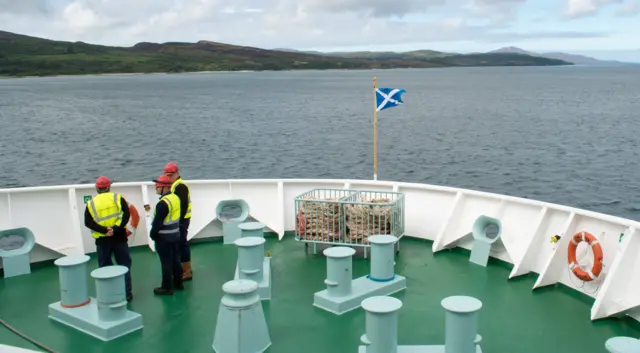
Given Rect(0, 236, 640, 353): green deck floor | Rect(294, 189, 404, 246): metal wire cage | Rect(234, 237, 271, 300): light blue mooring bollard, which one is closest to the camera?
Rect(0, 236, 640, 353): green deck floor

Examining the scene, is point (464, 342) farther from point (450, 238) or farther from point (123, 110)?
point (123, 110)

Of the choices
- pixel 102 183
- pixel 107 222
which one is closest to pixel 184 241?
pixel 107 222

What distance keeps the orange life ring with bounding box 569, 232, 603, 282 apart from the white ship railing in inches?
5.7

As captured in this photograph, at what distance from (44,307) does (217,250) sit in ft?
9.18

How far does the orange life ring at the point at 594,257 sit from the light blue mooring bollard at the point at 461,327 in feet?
7.65

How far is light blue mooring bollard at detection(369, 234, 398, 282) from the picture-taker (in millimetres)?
7663

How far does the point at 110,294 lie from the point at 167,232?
3.56ft

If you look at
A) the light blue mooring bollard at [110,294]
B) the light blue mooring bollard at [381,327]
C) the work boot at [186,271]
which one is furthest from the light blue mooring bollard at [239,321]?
the work boot at [186,271]

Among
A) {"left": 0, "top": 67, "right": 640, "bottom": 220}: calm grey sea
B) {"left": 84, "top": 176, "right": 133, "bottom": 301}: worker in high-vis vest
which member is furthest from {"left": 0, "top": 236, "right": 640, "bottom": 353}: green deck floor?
{"left": 0, "top": 67, "right": 640, "bottom": 220}: calm grey sea

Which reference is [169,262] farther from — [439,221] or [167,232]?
[439,221]

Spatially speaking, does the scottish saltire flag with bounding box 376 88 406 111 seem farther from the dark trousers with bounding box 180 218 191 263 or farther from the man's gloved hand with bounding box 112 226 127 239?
the man's gloved hand with bounding box 112 226 127 239

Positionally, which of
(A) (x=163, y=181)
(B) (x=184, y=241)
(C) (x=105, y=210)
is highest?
(A) (x=163, y=181)

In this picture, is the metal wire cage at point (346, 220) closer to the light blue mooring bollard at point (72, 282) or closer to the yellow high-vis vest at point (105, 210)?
the yellow high-vis vest at point (105, 210)

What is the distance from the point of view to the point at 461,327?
5.53 m
